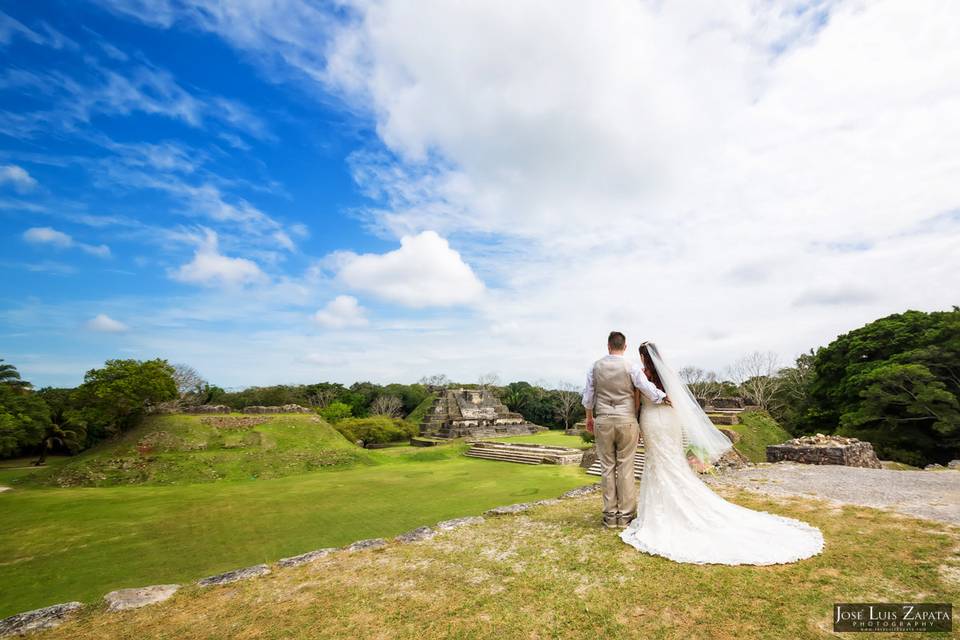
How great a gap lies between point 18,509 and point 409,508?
1046 cm

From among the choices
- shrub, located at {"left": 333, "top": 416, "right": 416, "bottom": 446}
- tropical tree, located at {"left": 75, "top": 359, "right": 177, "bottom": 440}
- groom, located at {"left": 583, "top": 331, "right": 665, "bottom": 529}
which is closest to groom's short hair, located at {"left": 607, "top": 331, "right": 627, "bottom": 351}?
groom, located at {"left": 583, "top": 331, "right": 665, "bottom": 529}

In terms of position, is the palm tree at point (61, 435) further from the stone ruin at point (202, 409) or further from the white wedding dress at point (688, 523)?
the white wedding dress at point (688, 523)

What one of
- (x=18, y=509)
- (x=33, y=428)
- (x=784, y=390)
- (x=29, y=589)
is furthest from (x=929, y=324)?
(x=33, y=428)

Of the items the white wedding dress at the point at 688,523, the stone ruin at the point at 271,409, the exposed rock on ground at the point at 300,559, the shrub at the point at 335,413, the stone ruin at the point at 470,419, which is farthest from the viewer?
the shrub at the point at 335,413

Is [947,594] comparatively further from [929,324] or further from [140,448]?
[929,324]

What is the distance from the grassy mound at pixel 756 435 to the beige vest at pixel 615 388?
1645 cm

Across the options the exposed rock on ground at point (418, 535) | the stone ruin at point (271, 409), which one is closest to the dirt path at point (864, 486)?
the exposed rock on ground at point (418, 535)

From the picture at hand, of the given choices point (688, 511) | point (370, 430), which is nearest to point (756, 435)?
point (688, 511)

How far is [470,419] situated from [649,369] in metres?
28.0

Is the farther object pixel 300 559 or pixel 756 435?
pixel 756 435

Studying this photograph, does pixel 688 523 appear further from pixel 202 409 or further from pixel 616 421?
pixel 202 409

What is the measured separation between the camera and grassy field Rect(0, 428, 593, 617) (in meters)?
5.82

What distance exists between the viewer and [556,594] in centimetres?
312

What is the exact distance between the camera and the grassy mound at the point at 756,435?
1825 cm
